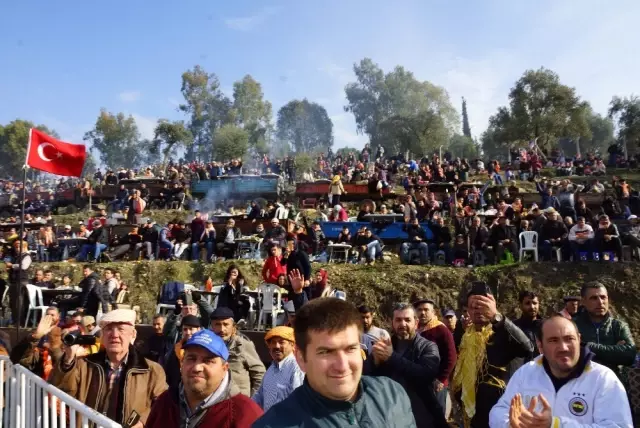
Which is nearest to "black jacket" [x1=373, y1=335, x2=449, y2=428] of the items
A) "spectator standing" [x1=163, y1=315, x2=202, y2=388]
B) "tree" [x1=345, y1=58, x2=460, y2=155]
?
"spectator standing" [x1=163, y1=315, x2=202, y2=388]

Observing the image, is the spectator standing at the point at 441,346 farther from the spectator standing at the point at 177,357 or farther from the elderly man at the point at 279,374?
the spectator standing at the point at 177,357

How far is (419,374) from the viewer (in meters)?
3.87

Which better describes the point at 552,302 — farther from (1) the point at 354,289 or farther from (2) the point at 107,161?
(2) the point at 107,161

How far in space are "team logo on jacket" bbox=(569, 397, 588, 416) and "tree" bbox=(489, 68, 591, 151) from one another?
3827 centimetres

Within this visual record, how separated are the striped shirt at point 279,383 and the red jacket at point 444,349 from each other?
113cm

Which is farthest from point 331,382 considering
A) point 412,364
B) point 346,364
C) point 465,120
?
point 465,120

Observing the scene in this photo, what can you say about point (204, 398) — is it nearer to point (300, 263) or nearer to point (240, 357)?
point (240, 357)

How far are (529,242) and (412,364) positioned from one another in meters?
11.0

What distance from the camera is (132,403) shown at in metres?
3.72

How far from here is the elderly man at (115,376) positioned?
148 inches

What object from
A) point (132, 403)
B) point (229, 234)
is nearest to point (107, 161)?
point (229, 234)

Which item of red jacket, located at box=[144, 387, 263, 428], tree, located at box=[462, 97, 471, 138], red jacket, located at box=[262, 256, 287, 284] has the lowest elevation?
red jacket, located at box=[144, 387, 263, 428]

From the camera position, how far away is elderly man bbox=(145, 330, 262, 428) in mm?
2752

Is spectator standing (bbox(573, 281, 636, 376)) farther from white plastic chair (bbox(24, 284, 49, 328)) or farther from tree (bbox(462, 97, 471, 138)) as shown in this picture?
tree (bbox(462, 97, 471, 138))
